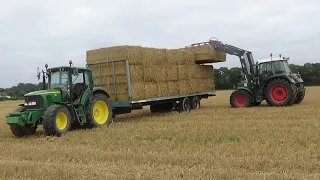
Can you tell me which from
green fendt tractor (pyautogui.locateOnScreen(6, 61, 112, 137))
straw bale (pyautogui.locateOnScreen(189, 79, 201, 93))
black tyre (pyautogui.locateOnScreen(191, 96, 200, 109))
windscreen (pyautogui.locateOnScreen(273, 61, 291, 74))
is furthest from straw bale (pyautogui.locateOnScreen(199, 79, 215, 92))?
green fendt tractor (pyautogui.locateOnScreen(6, 61, 112, 137))

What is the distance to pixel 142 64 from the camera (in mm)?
14070

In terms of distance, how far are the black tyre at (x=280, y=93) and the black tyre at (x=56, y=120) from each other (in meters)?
9.03

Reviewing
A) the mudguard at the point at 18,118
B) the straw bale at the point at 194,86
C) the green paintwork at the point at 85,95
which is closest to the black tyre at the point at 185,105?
the straw bale at the point at 194,86

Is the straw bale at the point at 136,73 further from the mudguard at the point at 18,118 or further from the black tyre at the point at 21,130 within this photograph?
the mudguard at the point at 18,118

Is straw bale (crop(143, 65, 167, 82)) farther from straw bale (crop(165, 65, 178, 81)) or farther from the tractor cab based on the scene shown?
the tractor cab

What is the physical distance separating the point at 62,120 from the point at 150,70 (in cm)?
459

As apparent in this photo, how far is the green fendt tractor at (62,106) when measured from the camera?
1045cm

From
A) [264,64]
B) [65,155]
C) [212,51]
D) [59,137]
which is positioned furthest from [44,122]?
[264,64]

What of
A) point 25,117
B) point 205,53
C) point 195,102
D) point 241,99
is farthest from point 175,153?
point 241,99

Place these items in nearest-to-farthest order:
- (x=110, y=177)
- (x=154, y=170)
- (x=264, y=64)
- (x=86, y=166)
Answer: (x=110, y=177) < (x=154, y=170) < (x=86, y=166) < (x=264, y=64)

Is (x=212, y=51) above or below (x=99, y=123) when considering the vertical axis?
above

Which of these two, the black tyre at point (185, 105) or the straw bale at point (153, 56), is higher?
the straw bale at point (153, 56)

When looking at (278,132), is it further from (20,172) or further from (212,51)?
(212,51)

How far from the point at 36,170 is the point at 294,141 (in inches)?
188
